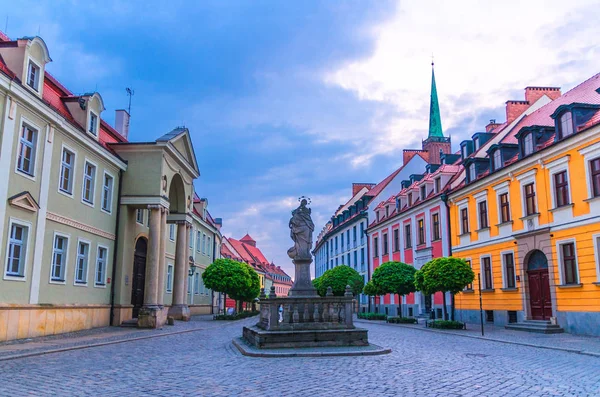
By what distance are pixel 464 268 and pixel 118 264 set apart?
1685 cm

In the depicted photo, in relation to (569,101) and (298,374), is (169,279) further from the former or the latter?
(298,374)

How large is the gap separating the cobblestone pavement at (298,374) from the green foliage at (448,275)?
1009 centimetres

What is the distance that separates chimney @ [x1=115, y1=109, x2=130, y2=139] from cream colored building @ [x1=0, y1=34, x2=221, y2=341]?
5.47m

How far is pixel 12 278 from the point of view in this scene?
655 inches

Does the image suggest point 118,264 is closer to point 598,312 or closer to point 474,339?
point 474,339

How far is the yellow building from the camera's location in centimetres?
2053

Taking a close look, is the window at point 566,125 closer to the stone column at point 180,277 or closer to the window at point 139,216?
Answer: the stone column at point 180,277

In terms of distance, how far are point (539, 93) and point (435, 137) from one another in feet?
63.6

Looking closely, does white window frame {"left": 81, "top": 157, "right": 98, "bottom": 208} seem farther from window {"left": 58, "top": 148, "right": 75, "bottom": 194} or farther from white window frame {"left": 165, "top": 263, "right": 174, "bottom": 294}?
white window frame {"left": 165, "top": 263, "right": 174, "bottom": 294}

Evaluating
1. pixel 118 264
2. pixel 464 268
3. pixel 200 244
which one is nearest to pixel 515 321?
pixel 464 268

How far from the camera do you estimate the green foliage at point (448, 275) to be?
81.8ft

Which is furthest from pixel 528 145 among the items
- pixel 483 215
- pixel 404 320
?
pixel 404 320

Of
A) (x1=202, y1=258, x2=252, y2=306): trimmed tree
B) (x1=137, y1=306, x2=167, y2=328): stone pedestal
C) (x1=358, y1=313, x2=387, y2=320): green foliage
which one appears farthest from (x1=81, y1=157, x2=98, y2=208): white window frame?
(x1=358, y1=313, x2=387, y2=320): green foliage

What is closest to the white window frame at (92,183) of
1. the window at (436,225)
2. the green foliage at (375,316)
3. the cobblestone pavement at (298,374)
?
the cobblestone pavement at (298,374)
